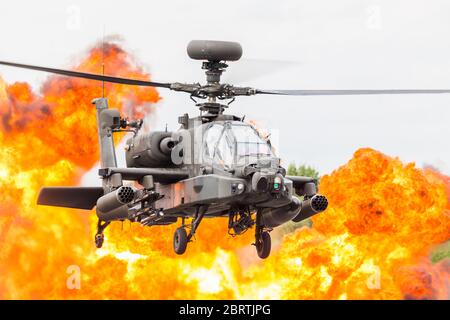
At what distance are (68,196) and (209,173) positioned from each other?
22.3ft

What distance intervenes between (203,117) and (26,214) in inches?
402

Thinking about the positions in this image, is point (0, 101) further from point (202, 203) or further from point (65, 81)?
point (202, 203)

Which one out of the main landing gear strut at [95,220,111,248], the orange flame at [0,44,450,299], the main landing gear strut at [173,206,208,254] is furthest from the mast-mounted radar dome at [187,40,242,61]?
the orange flame at [0,44,450,299]

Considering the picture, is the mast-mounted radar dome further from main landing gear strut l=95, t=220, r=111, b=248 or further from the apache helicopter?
main landing gear strut l=95, t=220, r=111, b=248

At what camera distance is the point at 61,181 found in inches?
1625

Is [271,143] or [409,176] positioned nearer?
[271,143]

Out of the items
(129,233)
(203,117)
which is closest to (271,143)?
(203,117)

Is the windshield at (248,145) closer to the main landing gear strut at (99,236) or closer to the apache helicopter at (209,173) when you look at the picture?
the apache helicopter at (209,173)

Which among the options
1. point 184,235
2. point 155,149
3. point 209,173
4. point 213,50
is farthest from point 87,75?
point 184,235

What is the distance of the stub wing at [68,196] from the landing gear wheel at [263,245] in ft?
21.0

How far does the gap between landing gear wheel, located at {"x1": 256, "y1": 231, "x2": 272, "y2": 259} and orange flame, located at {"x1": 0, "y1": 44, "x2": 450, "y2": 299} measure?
27.8 feet

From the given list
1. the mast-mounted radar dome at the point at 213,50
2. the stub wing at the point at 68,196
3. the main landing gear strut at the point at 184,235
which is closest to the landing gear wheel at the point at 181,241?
the main landing gear strut at the point at 184,235

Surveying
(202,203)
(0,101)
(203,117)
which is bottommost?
(202,203)

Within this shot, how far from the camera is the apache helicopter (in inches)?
1230
